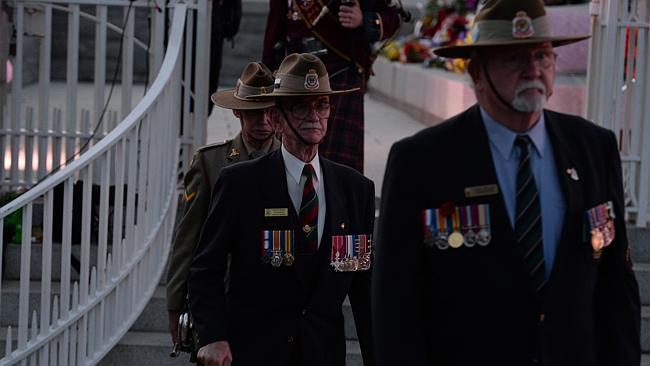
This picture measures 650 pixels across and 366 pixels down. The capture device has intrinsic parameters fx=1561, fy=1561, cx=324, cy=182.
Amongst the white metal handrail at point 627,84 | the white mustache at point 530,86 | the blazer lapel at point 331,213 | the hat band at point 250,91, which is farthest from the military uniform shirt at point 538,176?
the white metal handrail at point 627,84

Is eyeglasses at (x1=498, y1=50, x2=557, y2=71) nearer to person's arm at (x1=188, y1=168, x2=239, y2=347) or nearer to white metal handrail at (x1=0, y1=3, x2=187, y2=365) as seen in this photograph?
person's arm at (x1=188, y1=168, x2=239, y2=347)

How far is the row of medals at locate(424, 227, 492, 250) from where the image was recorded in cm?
411

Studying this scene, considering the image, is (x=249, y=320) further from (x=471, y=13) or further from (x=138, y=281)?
(x=471, y=13)

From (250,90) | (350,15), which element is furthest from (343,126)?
(250,90)

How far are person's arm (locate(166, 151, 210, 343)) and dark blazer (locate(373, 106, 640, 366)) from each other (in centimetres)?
194

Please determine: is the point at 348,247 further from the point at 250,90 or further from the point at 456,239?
the point at 456,239

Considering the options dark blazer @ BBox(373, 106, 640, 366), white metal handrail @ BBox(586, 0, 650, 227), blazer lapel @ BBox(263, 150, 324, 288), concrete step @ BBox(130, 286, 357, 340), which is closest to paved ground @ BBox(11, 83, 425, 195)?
white metal handrail @ BBox(586, 0, 650, 227)

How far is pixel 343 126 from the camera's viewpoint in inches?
334

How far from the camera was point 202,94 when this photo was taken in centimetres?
890

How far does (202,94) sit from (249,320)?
141 inches

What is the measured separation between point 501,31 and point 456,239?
0.58 metres

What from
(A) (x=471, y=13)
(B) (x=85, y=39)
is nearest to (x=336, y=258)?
(A) (x=471, y=13)

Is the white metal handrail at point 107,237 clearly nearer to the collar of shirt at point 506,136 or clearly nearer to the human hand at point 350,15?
the human hand at point 350,15

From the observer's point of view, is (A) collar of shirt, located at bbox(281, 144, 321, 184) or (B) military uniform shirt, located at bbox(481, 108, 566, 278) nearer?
(B) military uniform shirt, located at bbox(481, 108, 566, 278)
